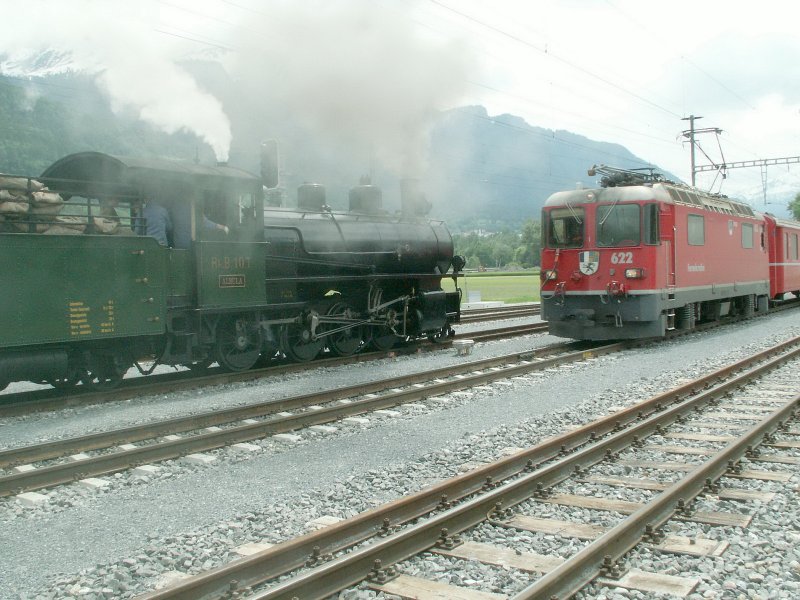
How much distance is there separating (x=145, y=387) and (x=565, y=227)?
28.8 ft

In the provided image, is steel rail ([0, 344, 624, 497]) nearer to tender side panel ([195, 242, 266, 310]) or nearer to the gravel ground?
the gravel ground

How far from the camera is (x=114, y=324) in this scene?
30.9 feet

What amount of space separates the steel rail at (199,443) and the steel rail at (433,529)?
2.77 metres

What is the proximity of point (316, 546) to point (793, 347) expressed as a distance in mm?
12621

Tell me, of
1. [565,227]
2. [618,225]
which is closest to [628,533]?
[618,225]

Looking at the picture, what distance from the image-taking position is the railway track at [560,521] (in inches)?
156

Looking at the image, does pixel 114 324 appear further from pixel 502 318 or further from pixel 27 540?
pixel 502 318

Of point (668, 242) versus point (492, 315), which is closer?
point (668, 242)

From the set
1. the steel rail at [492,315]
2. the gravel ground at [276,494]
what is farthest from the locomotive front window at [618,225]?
the steel rail at [492,315]

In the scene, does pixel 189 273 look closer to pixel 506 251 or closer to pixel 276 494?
pixel 276 494

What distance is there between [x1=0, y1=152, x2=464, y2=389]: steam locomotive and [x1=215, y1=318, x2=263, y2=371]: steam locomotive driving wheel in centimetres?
2

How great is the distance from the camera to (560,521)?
16.4 ft

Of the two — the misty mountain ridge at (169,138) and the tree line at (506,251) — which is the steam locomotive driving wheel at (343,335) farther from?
the tree line at (506,251)

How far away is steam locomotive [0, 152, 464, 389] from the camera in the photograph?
876 centimetres
